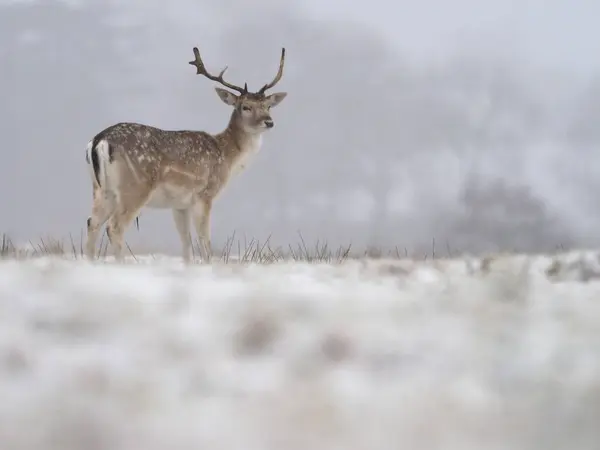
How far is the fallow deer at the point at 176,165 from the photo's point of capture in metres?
2.82

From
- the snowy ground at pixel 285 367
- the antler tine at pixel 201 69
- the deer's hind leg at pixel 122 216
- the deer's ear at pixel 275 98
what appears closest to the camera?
the snowy ground at pixel 285 367

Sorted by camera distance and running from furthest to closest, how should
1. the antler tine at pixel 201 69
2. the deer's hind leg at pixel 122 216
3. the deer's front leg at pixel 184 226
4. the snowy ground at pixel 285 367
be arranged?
1. the antler tine at pixel 201 69
2. the deer's front leg at pixel 184 226
3. the deer's hind leg at pixel 122 216
4. the snowy ground at pixel 285 367

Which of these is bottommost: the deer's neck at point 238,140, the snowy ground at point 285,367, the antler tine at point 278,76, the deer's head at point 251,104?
the snowy ground at point 285,367

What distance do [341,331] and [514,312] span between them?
234 mm

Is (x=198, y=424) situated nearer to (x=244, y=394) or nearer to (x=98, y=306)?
(x=244, y=394)

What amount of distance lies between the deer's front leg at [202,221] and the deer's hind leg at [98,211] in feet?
1.33

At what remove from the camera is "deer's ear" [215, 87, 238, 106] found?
347 centimetres

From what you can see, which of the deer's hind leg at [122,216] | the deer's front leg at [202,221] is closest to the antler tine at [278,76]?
the deer's front leg at [202,221]

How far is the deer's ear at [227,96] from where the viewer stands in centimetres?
347

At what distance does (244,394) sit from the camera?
604 millimetres

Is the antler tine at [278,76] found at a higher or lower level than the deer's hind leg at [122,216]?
higher

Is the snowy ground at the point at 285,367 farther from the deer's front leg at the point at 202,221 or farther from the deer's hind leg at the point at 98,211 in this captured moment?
the deer's front leg at the point at 202,221

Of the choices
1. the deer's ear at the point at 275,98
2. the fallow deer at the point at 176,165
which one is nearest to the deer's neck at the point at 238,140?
the fallow deer at the point at 176,165

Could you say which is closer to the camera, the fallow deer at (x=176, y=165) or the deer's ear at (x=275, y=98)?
the fallow deer at (x=176, y=165)
